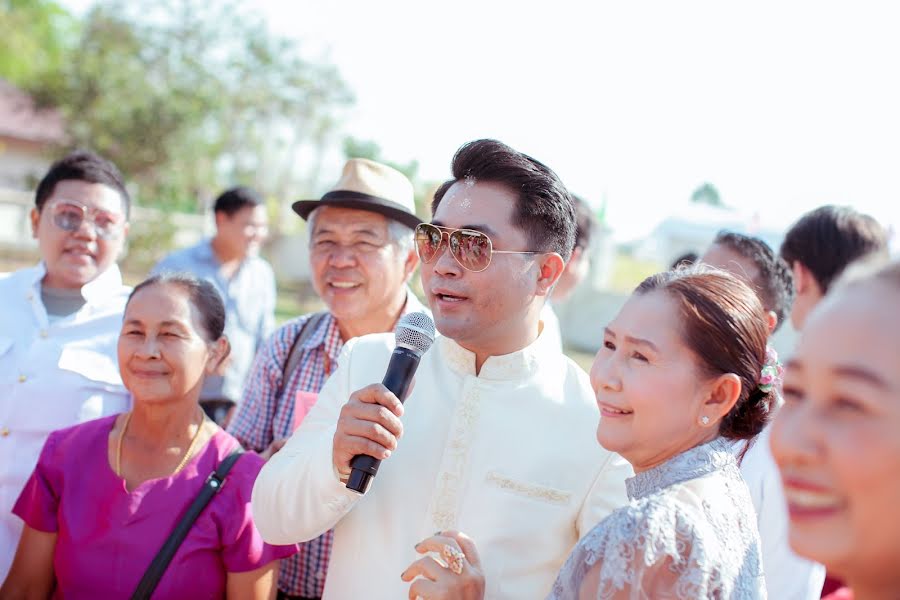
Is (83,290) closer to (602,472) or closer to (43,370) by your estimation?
(43,370)

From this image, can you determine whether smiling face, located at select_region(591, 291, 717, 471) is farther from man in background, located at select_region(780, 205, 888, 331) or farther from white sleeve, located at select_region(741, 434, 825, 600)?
man in background, located at select_region(780, 205, 888, 331)

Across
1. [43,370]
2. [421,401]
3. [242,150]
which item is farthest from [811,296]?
[242,150]

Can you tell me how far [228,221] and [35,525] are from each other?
4.72 m

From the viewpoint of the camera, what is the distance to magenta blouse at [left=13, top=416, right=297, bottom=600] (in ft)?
10.1

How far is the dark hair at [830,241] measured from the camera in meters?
4.07

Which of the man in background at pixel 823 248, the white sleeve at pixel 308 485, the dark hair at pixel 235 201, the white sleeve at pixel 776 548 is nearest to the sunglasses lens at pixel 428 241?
the white sleeve at pixel 308 485

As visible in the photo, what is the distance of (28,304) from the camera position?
4.14m

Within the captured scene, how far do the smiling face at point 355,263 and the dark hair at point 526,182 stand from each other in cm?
114

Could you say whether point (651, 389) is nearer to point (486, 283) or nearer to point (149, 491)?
point (486, 283)

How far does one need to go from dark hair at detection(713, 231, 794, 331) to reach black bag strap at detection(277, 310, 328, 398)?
77.7 inches

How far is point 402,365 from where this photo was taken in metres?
2.51

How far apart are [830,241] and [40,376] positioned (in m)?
3.68

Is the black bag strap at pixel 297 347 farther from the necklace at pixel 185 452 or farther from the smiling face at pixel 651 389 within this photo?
the smiling face at pixel 651 389

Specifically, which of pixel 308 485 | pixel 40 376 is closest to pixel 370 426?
pixel 308 485
